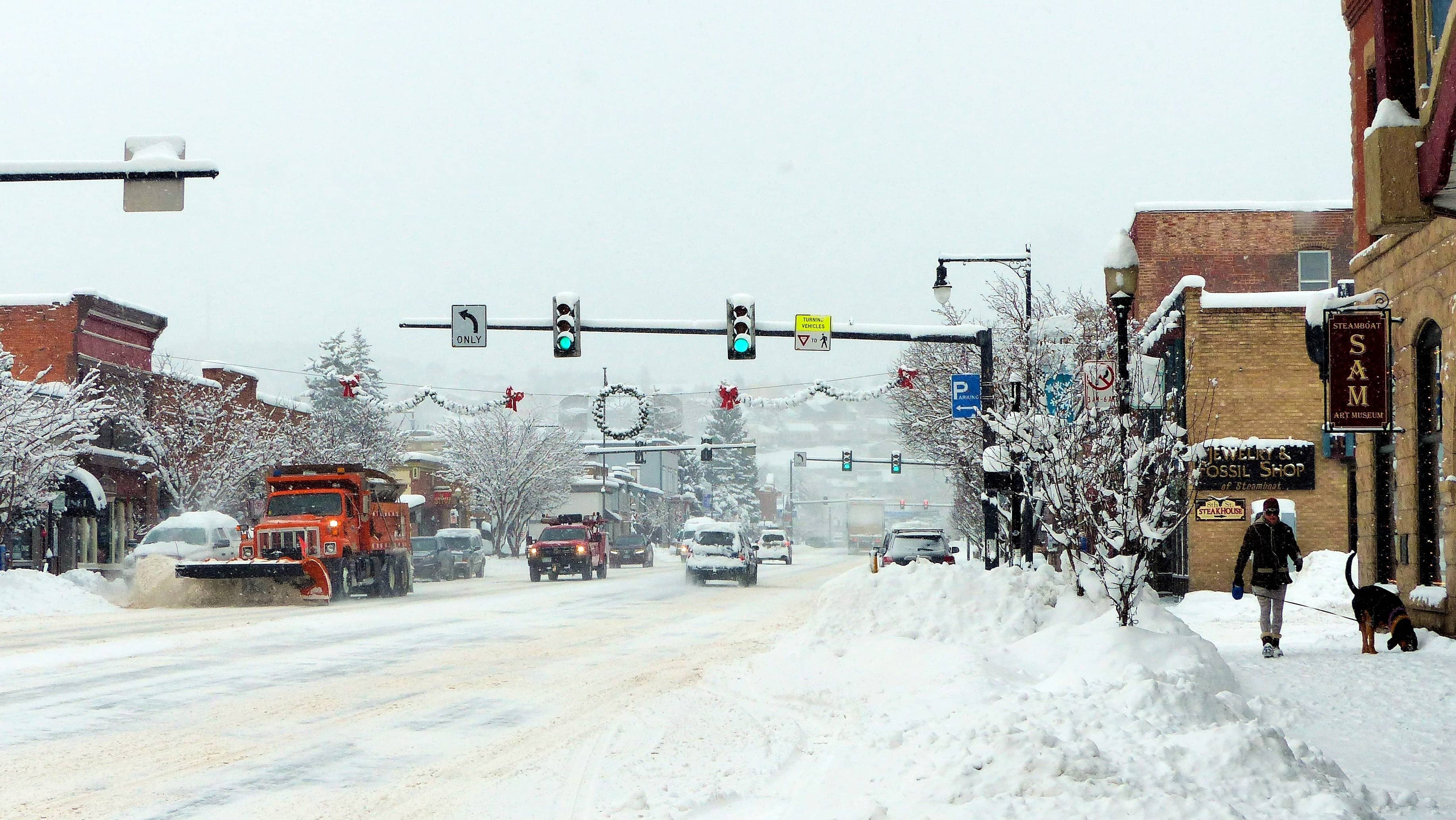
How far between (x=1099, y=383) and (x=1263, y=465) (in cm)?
1372

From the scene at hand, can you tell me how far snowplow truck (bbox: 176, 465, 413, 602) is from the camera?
2727cm

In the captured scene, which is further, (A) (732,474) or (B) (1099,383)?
(A) (732,474)

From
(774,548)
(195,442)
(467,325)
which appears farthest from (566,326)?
→ (774,548)

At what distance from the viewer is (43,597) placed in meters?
Answer: 28.2

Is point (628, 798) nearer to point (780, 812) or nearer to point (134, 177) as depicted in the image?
point (780, 812)

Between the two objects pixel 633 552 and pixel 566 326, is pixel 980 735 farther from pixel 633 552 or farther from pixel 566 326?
pixel 633 552

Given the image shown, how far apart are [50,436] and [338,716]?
2626 cm

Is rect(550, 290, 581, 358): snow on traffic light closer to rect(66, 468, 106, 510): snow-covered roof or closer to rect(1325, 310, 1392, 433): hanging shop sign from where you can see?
rect(1325, 310, 1392, 433): hanging shop sign

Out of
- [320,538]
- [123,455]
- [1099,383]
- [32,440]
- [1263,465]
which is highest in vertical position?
[1099,383]

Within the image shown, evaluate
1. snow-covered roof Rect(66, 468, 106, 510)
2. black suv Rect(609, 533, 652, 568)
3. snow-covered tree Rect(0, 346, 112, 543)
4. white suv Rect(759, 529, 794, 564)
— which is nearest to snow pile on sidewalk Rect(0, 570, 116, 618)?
snow-covered tree Rect(0, 346, 112, 543)

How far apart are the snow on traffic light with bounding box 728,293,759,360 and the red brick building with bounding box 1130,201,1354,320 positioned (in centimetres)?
2810

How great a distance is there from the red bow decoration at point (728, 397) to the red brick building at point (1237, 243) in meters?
15.5

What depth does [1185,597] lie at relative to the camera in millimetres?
27781

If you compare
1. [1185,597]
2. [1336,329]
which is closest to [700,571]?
[1185,597]
